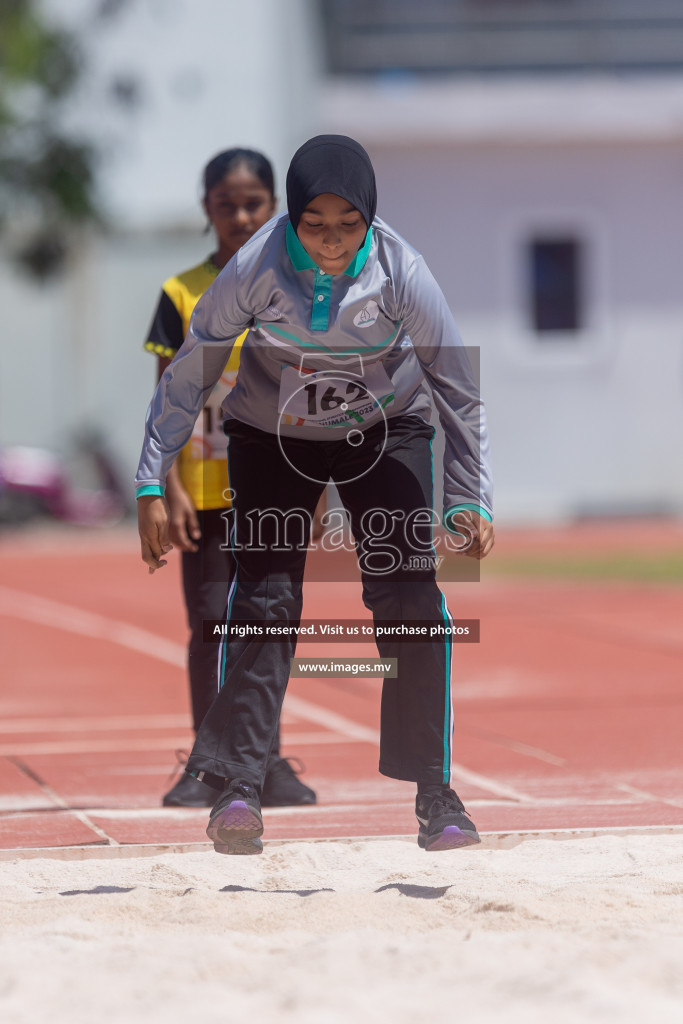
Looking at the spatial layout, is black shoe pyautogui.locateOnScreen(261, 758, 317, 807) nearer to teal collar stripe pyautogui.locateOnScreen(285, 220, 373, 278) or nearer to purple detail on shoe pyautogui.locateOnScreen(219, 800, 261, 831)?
purple detail on shoe pyautogui.locateOnScreen(219, 800, 261, 831)

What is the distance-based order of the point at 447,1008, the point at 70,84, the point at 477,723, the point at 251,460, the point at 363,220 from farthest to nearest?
the point at 70,84, the point at 477,723, the point at 251,460, the point at 363,220, the point at 447,1008

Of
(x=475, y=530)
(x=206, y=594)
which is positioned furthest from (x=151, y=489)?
(x=206, y=594)

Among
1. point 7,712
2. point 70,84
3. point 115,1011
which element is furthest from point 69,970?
point 70,84

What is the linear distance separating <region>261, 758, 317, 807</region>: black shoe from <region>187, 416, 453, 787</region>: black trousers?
1.14 m

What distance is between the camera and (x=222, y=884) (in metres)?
3.96

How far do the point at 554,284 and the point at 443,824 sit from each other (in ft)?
58.4

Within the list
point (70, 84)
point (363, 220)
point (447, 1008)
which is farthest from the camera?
point (70, 84)

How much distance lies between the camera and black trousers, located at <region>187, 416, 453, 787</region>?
407 centimetres

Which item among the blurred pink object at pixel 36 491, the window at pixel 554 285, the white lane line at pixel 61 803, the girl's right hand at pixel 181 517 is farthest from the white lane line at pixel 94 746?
the window at pixel 554 285

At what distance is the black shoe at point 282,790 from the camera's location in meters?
5.22

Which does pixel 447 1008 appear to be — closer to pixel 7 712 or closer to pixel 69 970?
pixel 69 970

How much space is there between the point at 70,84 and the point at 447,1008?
20.5m

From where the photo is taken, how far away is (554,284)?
834 inches

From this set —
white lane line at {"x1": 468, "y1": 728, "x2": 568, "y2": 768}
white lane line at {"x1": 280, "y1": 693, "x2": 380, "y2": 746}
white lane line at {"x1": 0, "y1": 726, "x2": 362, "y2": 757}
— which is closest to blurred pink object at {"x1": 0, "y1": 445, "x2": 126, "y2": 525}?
white lane line at {"x1": 280, "y1": 693, "x2": 380, "y2": 746}
